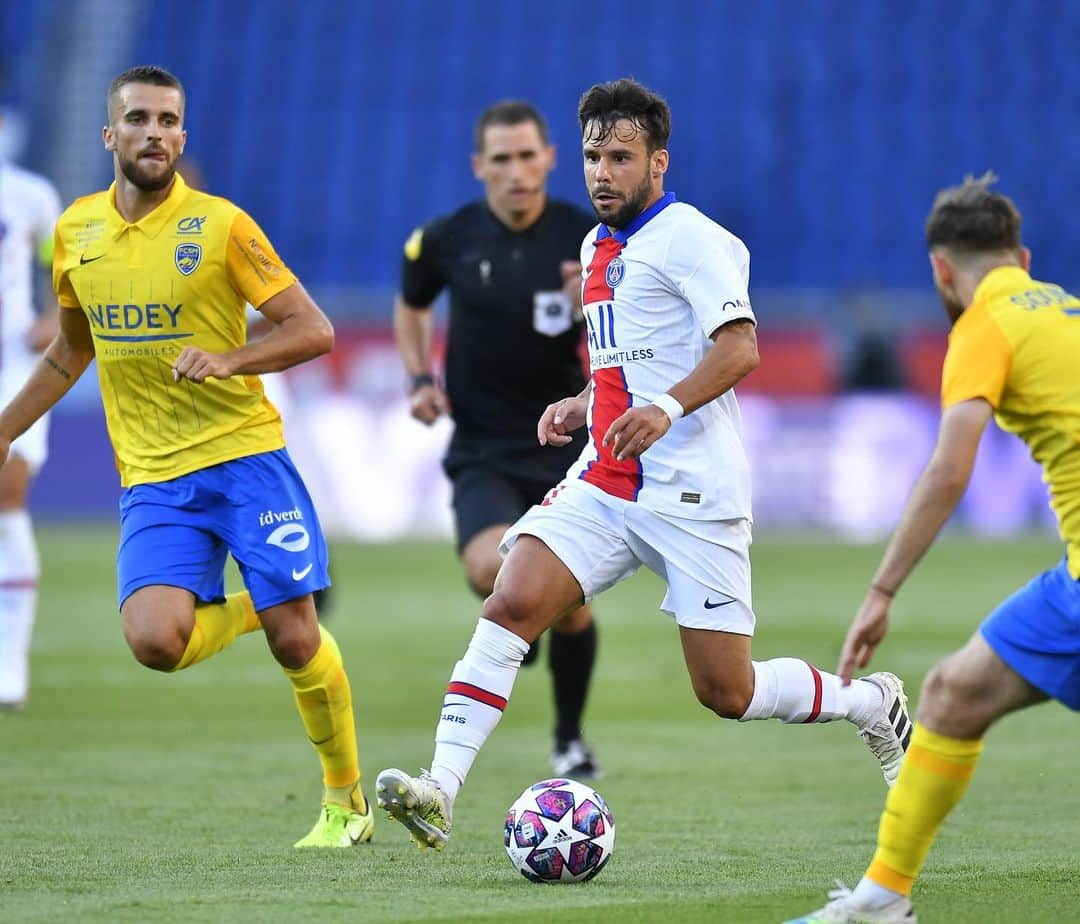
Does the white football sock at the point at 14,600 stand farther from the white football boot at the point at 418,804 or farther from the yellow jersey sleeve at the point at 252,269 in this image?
the white football boot at the point at 418,804

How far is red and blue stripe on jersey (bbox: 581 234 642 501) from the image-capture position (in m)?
5.68

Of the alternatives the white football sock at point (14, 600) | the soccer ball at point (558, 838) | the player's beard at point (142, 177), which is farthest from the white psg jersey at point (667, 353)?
the white football sock at point (14, 600)

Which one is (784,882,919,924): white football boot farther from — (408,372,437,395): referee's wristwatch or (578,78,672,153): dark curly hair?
(408,372,437,395): referee's wristwatch

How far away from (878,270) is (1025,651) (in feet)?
59.5

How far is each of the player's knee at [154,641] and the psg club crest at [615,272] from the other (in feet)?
5.61

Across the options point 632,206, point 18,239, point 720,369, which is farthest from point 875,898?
point 18,239

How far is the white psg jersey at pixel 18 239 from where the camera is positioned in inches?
363

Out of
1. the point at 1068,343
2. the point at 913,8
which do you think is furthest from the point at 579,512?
the point at 913,8

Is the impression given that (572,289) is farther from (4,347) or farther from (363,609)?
(363,609)

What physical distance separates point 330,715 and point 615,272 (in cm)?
169

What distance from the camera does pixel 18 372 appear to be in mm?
9312

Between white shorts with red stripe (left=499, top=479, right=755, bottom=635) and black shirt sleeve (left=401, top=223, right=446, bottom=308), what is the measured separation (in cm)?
270

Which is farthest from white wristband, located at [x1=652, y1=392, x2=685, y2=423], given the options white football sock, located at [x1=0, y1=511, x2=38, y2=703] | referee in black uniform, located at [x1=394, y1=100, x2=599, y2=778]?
white football sock, located at [x1=0, y1=511, x2=38, y2=703]

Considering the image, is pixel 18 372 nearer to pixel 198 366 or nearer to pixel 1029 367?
pixel 198 366
